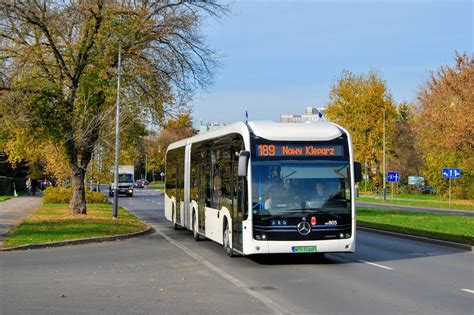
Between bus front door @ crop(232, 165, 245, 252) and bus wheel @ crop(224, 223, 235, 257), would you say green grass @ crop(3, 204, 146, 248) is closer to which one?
bus wheel @ crop(224, 223, 235, 257)

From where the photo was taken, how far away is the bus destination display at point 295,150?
14656 millimetres

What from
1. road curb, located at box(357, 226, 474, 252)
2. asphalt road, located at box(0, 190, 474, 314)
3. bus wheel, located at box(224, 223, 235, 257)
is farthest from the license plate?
road curb, located at box(357, 226, 474, 252)

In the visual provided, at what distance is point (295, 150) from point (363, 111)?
5995 cm

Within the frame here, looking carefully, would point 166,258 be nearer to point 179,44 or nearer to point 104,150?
point 179,44

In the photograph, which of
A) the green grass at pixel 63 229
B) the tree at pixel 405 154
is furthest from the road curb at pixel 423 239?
the tree at pixel 405 154

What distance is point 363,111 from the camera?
73.2 meters

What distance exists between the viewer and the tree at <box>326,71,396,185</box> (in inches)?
2881

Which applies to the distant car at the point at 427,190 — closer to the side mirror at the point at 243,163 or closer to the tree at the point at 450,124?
the tree at the point at 450,124

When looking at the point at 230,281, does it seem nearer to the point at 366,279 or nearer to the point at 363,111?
the point at 366,279

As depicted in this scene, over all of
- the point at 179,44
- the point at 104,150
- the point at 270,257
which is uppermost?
the point at 179,44

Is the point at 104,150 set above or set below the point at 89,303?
above

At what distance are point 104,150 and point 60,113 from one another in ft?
46.1

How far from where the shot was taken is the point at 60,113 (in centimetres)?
2420

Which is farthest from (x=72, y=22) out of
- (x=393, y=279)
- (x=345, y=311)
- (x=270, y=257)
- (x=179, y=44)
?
(x=345, y=311)
